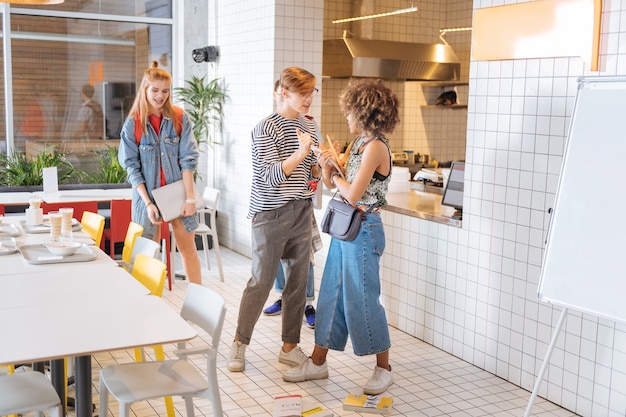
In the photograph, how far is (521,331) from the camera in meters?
4.22

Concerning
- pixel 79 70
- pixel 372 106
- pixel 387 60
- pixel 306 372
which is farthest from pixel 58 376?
pixel 79 70

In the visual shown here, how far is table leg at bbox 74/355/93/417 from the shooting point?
9.18 ft

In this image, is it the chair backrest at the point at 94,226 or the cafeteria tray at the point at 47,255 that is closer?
the cafeteria tray at the point at 47,255

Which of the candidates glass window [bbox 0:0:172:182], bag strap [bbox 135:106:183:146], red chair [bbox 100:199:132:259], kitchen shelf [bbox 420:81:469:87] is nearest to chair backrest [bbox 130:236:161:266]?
bag strap [bbox 135:106:183:146]

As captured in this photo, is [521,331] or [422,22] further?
[422,22]

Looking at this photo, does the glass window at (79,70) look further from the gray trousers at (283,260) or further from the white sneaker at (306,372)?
the white sneaker at (306,372)

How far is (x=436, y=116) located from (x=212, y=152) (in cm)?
301

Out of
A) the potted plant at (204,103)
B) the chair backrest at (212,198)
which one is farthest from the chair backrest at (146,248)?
the potted plant at (204,103)

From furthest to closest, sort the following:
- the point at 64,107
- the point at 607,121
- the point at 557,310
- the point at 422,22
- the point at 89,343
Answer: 1. the point at 422,22
2. the point at 64,107
3. the point at 557,310
4. the point at 607,121
5. the point at 89,343

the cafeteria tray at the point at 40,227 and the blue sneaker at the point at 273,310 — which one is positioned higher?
the cafeteria tray at the point at 40,227

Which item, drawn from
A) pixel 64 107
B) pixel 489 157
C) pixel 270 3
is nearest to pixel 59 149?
pixel 64 107

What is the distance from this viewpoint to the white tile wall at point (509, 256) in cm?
379

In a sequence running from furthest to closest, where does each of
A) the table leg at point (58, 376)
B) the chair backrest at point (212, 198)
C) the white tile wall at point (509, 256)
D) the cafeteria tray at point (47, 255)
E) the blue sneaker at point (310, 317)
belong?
the chair backrest at point (212, 198), the blue sneaker at point (310, 317), the white tile wall at point (509, 256), the cafeteria tray at point (47, 255), the table leg at point (58, 376)

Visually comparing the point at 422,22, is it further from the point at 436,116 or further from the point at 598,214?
the point at 598,214
